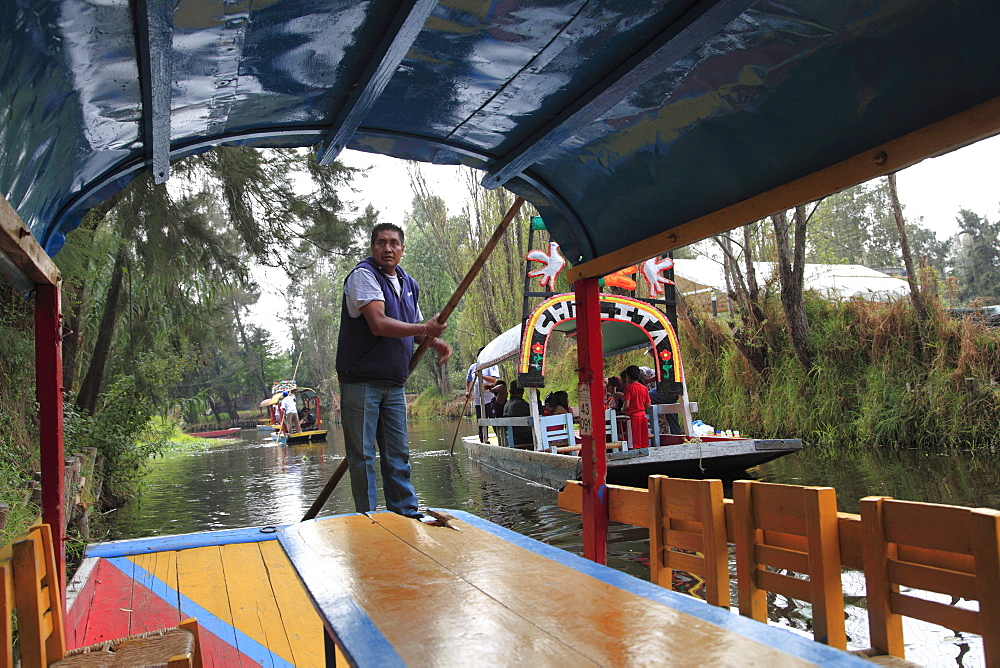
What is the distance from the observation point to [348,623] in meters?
1.57

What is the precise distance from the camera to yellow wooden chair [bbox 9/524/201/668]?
5.65 ft

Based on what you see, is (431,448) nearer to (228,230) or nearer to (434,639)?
(228,230)

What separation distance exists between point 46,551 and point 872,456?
1170 cm

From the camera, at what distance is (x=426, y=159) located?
3.46 meters

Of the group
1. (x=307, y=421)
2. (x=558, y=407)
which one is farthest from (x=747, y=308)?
(x=307, y=421)

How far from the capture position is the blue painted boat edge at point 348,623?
136 centimetres

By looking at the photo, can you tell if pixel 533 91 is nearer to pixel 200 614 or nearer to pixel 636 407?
pixel 200 614

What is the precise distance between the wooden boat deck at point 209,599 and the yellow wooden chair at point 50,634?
3.01 feet

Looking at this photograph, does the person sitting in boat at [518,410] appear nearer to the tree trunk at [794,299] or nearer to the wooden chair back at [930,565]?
the tree trunk at [794,299]

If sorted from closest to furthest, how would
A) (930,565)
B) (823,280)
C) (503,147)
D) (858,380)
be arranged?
(930,565)
(503,147)
(858,380)
(823,280)

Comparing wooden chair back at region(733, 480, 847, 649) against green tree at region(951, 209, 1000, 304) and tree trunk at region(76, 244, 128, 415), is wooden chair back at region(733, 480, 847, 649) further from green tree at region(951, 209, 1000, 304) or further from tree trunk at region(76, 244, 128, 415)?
green tree at region(951, 209, 1000, 304)

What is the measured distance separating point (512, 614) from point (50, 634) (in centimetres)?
122

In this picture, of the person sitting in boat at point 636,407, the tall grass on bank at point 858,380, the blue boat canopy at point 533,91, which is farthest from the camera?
the tall grass on bank at point 858,380

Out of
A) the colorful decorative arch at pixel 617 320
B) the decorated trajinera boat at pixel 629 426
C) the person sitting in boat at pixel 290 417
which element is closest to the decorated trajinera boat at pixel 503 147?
the decorated trajinera boat at pixel 629 426
